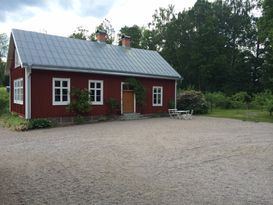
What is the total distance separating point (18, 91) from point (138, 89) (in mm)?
7508

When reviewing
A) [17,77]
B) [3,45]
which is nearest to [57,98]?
[17,77]

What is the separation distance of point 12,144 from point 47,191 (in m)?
5.70

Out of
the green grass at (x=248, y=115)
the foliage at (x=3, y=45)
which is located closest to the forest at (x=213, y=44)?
the green grass at (x=248, y=115)

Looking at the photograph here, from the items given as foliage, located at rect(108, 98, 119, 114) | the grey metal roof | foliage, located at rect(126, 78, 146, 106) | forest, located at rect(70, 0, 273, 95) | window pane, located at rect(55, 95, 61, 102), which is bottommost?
foliage, located at rect(108, 98, 119, 114)

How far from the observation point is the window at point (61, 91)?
54.2 feet

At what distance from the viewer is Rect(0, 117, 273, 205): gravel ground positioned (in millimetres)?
5336

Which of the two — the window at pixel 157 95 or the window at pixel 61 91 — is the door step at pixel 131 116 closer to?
the window at pixel 157 95

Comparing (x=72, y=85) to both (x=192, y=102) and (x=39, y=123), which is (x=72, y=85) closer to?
(x=39, y=123)

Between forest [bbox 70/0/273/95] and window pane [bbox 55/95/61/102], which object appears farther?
forest [bbox 70/0/273/95]

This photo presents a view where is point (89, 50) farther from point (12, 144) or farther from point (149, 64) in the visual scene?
point (12, 144)

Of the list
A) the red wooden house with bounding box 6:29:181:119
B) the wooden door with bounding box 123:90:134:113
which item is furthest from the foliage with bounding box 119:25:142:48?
the wooden door with bounding box 123:90:134:113

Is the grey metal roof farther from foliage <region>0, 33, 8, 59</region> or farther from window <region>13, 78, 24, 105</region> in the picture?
foliage <region>0, 33, 8, 59</region>

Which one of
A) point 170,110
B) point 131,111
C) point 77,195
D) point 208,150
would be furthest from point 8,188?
point 170,110

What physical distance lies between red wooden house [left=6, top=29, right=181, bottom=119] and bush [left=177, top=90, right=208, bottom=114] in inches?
67.6
